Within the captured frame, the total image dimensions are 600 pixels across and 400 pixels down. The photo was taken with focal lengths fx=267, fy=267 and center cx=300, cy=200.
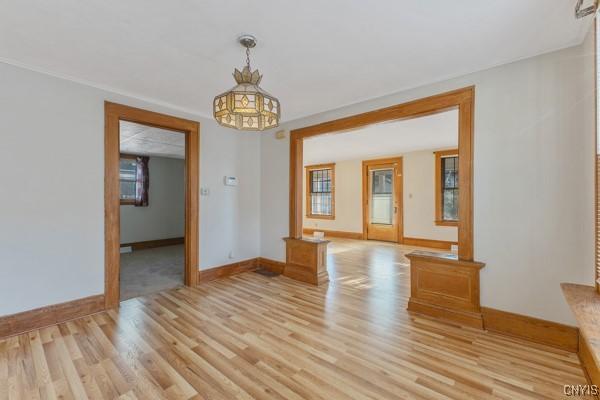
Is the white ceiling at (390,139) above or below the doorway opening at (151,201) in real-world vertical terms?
above

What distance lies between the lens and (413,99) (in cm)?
300

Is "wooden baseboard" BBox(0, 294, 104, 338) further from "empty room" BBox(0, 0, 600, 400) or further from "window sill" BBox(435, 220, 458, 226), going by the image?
"window sill" BBox(435, 220, 458, 226)

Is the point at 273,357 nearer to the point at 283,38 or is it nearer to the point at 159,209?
the point at 283,38

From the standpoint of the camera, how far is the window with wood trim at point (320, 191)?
882 cm

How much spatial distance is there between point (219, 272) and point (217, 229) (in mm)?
661

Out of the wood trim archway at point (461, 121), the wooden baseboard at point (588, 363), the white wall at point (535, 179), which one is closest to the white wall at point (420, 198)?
the wood trim archway at point (461, 121)

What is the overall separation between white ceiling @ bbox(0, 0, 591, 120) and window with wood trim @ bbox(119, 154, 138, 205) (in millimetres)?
4271

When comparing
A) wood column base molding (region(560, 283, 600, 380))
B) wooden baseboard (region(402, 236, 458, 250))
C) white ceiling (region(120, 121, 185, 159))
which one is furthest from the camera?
wooden baseboard (region(402, 236, 458, 250))

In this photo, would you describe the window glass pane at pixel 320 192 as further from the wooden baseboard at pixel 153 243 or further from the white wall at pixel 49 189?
the white wall at pixel 49 189

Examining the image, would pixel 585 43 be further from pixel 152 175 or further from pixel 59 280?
pixel 152 175

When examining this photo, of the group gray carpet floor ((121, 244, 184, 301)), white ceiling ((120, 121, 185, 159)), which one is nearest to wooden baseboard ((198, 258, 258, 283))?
gray carpet floor ((121, 244, 184, 301))

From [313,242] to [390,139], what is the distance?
9.64 feet

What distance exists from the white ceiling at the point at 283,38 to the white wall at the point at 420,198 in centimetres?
451

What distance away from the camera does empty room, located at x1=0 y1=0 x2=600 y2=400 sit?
180 centimetres
